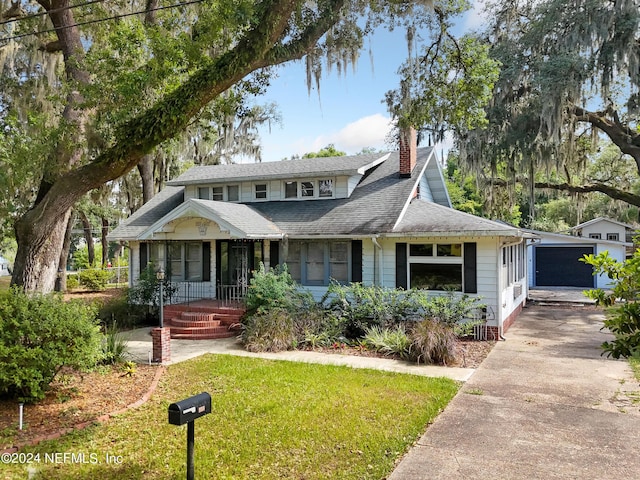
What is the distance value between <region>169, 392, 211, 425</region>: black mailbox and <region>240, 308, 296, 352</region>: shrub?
6.16 metres

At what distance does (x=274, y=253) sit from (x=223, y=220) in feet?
7.53

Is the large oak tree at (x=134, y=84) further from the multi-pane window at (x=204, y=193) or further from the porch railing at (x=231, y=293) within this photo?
the multi-pane window at (x=204, y=193)

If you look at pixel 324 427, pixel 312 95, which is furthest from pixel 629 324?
pixel 312 95

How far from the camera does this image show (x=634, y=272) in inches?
106

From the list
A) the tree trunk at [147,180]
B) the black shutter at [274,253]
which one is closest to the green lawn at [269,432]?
the black shutter at [274,253]

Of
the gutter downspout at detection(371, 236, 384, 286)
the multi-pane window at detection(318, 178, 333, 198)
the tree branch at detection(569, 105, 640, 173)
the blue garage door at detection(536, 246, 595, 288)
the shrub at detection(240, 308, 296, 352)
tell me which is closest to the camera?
the shrub at detection(240, 308, 296, 352)

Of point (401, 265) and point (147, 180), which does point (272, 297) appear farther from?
point (147, 180)

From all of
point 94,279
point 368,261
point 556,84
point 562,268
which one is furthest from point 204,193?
point 562,268

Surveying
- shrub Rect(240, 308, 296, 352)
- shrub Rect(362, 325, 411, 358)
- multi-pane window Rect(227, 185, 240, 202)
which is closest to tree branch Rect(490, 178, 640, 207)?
multi-pane window Rect(227, 185, 240, 202)

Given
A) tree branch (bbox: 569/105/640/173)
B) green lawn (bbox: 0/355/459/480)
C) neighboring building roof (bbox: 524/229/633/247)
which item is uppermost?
tree branch (bbox: 569/105/640/173)

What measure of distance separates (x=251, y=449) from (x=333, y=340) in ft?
19.1

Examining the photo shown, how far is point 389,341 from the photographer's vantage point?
1008 cm

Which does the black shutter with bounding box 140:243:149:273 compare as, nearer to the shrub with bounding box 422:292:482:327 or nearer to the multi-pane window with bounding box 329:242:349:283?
the multi-pane window with bounding box 329:242:349:283

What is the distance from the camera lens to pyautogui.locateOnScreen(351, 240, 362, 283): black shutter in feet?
43.3
